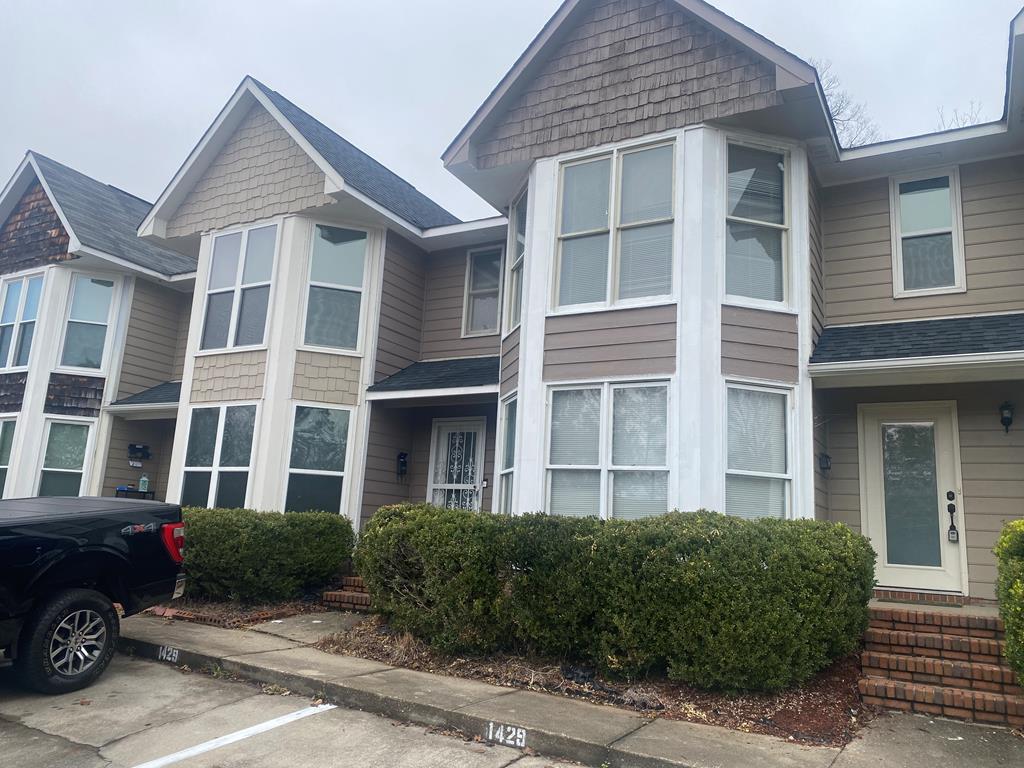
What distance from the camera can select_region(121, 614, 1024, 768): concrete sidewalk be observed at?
169 inches

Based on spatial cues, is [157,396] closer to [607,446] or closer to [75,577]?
[75,577]

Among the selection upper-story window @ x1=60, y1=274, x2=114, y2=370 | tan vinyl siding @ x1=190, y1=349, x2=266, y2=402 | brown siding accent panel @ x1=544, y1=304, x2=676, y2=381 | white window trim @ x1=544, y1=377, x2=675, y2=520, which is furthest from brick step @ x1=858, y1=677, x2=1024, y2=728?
upper-story window @ x1=60, y1=274, x2=114, y2=370

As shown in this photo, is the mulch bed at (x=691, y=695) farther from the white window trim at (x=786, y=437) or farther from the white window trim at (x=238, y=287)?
the white window trim at (x=238, y=287)

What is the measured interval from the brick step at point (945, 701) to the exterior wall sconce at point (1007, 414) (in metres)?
3.57

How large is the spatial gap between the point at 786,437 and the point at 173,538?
227 inches

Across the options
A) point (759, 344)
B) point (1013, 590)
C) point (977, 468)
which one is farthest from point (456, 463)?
point (1013, 590)

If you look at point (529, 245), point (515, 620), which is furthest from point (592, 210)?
point (515, 620)

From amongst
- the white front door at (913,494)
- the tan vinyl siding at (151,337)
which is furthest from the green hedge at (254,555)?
the white front door at (913,494)

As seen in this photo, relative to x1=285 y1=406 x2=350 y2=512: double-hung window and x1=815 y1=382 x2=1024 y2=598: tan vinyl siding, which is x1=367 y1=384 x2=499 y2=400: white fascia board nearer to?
x1=285 y1=406 x2=350 y2=512: double-hung window

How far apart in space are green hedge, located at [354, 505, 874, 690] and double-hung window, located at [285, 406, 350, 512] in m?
3.95

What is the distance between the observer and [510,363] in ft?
30.7

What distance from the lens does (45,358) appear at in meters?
13.2

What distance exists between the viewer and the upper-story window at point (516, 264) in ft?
31.8

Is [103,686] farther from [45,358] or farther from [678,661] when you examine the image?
[45,358]
